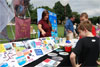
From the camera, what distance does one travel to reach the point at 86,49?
117 centimetres

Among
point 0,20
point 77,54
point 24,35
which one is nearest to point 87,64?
point 77,54

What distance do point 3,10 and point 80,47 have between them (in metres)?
2.77

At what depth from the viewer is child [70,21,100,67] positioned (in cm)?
117

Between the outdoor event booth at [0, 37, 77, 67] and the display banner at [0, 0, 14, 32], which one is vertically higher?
the display banner at [0, 0, 14, 32]

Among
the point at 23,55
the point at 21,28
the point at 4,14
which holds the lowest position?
the point at 23,55

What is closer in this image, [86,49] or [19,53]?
[86,49]

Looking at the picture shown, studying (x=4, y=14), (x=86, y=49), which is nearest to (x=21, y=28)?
(x=4, y=14)

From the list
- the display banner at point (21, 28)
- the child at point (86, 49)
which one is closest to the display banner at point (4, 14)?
the display banner at point (21, 28)

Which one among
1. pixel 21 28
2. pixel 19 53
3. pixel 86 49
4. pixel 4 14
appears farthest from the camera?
pixel 21 28

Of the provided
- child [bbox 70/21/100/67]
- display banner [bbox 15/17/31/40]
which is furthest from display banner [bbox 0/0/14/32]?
child [bbox 70/21/100/67]

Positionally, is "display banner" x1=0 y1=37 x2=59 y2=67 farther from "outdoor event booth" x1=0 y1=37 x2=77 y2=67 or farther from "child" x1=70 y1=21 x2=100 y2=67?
"child" x1=70 y1=21 x2=100 y2=67

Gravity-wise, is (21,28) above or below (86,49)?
above

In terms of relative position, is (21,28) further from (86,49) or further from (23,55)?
(86,49)

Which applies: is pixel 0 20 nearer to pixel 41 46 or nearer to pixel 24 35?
pixel 24 35
